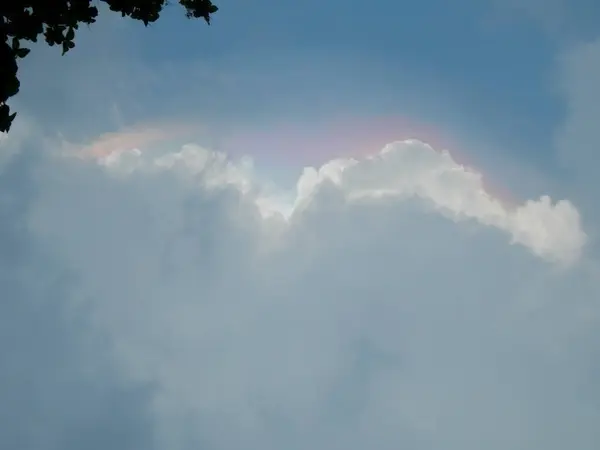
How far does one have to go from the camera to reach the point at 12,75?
10984 mm

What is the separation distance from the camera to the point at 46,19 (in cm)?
1209

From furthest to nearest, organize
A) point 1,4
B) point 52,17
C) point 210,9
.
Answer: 1. point 210,9
2. point 52,17
3. point 1,4

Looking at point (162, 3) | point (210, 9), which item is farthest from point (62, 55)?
point (210, 9)

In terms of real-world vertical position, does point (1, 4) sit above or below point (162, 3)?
below

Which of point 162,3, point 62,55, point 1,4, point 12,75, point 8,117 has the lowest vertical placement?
point 8,117

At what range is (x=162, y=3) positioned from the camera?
13438 mm

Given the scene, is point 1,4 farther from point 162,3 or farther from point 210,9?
point 210,9

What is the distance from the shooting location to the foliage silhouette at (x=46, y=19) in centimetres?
1090

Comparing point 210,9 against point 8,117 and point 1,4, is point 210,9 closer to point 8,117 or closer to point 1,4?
point 1,4

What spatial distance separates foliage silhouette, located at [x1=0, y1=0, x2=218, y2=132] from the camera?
10898 millimetres

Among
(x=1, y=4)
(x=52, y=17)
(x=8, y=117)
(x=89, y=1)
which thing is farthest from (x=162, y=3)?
(x=8, y=117)

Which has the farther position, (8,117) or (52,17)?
(52,17)

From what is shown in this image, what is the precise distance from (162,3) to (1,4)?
425 cm

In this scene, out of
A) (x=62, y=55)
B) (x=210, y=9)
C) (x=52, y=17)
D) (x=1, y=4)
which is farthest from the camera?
(x=210, y=9)
